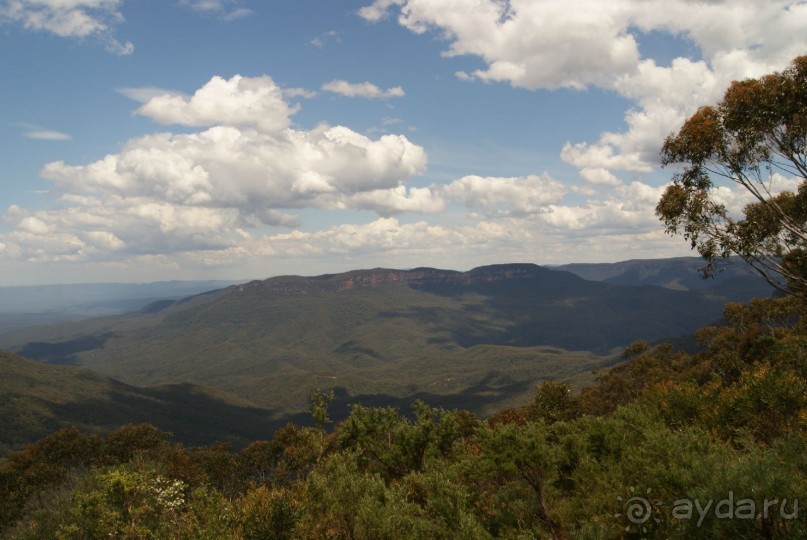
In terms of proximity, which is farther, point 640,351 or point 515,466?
point 640,351

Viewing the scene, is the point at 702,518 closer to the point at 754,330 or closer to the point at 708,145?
the point at 708,145

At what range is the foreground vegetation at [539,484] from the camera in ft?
60.5

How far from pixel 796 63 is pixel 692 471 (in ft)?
66.7

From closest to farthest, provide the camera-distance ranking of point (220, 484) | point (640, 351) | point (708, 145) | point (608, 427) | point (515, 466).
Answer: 1. point (708, 145)
2. point (515, 466)
3. point (608, 427)
4. point (220, 484)
5. point (640, 351)

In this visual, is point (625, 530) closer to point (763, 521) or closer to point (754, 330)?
point (763, 521)

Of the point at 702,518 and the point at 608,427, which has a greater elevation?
the point at 702,518

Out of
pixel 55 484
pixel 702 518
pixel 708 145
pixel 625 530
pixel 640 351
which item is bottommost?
pixel 55 484

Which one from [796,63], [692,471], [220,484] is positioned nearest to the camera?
[692,471]

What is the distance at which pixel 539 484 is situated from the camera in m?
33.8

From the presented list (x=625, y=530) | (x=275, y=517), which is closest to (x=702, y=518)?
(x=625, y=530)

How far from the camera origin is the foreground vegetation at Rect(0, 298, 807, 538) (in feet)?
60.5

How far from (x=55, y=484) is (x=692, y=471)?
86126 mm

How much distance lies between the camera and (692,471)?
65.9ft

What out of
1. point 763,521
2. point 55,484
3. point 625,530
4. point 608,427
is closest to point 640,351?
point 608,427
